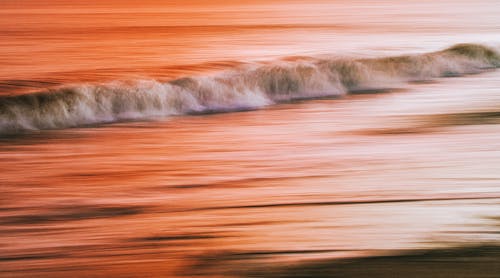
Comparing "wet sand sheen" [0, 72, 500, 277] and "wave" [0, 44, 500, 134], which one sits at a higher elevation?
"wave" [0, 44, 500, 134]

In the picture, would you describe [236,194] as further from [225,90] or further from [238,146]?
[225,90]

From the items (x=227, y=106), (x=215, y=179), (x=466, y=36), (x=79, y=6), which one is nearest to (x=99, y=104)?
(x=227, y=106)

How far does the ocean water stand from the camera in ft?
2.73

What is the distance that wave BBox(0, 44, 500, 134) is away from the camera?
1.42m

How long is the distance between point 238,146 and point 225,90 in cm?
38

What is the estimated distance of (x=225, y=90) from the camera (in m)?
1.61

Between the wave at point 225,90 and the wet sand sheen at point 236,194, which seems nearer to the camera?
the wet sand sheen at point 236,194

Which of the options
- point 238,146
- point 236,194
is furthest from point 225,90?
point 236,194

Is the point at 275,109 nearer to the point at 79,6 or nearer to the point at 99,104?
the point at 99,104

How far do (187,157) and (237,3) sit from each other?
7.72 feet

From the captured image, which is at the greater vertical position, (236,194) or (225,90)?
(225,90)

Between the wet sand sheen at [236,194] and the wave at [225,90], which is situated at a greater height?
the wave at [225,90]

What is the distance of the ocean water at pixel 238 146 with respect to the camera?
0.83 meters

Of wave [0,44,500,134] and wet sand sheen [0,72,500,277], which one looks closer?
wet sand sheen [0,72,500,277]
